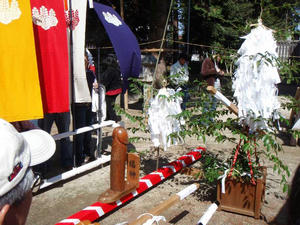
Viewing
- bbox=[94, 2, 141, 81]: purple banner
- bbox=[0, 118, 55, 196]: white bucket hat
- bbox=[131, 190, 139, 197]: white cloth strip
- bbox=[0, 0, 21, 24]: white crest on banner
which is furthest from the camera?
→ bbox=[94, 2, 141, 81]: purple banner

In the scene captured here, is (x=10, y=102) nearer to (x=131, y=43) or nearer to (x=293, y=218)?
(x=131, y=43)

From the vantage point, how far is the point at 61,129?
13.0 ft

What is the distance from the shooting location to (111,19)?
3.77m

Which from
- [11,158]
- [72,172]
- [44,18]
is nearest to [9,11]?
[44,18]

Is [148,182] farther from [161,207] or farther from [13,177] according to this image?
[13,177]

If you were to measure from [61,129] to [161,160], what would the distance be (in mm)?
1721

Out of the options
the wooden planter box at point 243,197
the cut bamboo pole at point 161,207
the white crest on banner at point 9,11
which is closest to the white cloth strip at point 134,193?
the cut bamboo pole at point 161,207

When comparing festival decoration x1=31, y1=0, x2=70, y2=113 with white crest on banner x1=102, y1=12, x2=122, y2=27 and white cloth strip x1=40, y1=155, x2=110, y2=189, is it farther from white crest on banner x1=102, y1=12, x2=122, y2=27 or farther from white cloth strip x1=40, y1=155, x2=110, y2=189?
white cloth strip x1=40, y1=155, x2=110, y2=189

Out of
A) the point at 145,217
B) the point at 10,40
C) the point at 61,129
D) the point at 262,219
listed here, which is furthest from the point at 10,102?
the point at 262,219

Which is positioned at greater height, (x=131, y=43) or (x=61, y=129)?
(x=131, y=43)

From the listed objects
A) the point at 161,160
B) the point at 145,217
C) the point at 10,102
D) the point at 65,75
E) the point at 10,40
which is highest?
the point at 10,40

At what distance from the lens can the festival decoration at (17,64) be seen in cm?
257

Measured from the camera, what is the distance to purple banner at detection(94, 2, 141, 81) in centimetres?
360

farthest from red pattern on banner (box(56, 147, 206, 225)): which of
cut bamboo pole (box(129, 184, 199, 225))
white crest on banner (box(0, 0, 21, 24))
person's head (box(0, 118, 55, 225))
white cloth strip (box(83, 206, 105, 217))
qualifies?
white crest on banner (box(0, 0, 21, 24))
